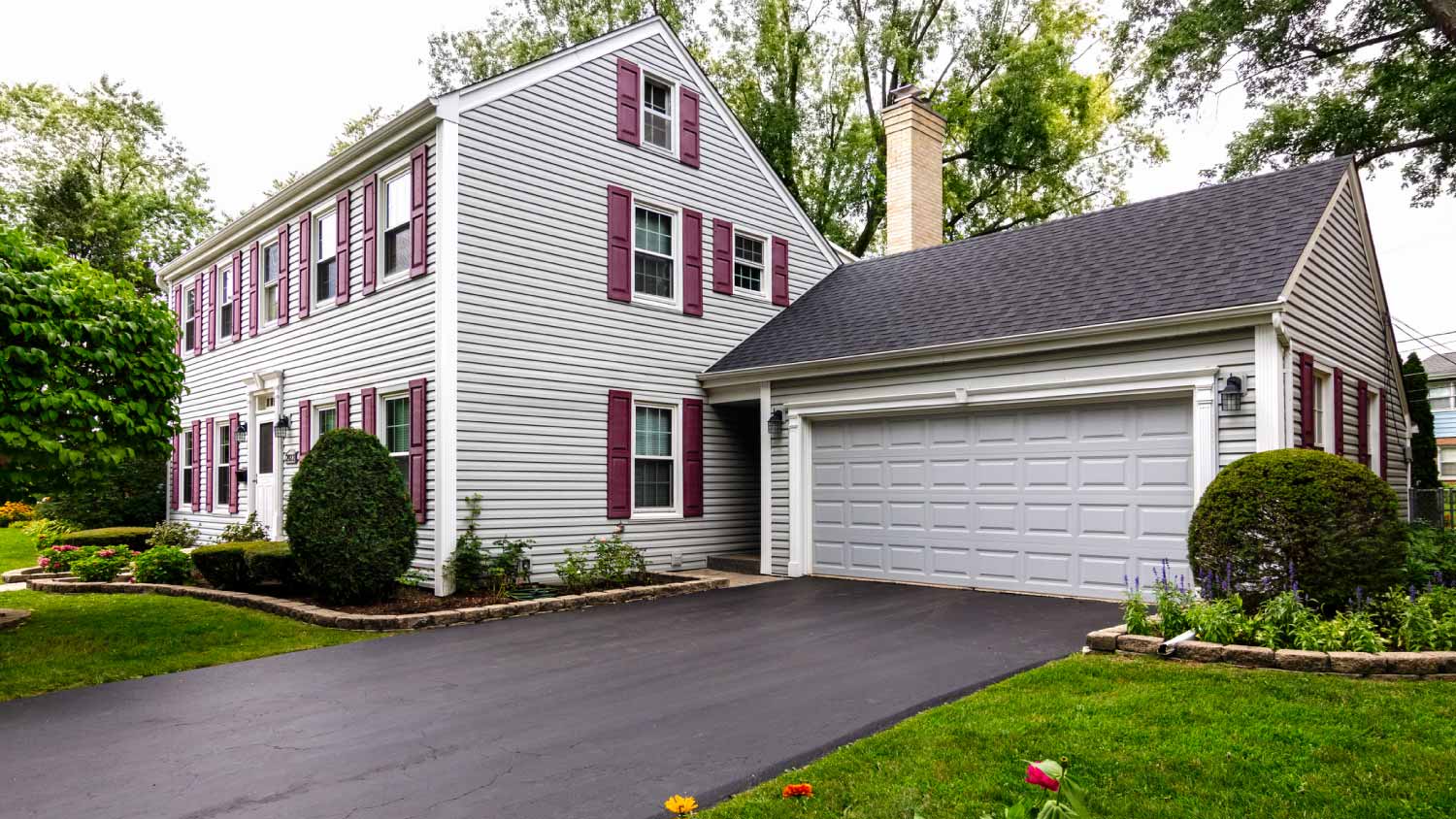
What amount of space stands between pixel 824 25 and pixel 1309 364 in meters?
19.4

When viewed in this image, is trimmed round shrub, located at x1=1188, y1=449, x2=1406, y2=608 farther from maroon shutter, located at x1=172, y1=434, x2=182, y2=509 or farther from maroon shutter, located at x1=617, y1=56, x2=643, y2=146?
maroon shutter, located at x1=172, y1=434, x2=182, y2=509

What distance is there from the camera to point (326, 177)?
1166cm

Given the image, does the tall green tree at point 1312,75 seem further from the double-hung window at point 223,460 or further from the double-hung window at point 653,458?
the double-hung window at point 223,460

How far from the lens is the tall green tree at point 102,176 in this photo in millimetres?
25297

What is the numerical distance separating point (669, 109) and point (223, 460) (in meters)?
10.1

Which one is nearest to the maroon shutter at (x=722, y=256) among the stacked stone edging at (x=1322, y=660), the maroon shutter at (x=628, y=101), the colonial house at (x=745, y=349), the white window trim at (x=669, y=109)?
the colonial house at (x=745, y=349)

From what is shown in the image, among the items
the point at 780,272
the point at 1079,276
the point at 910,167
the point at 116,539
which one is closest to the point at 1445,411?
the point at 910,167

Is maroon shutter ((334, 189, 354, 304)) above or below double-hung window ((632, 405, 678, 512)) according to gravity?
above

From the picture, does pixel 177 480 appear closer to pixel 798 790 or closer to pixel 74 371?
pixel 74 371

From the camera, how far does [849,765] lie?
399cm

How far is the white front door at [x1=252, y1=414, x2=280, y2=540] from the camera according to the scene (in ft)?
43.4

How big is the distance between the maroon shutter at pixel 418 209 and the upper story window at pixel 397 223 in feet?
1.15

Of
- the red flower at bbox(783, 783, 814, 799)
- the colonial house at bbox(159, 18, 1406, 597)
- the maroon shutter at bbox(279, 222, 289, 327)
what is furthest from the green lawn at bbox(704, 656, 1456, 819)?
the maroon shutter at bbox(279, 222, 289, 327)

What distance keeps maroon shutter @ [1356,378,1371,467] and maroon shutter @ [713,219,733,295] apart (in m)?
8.37
